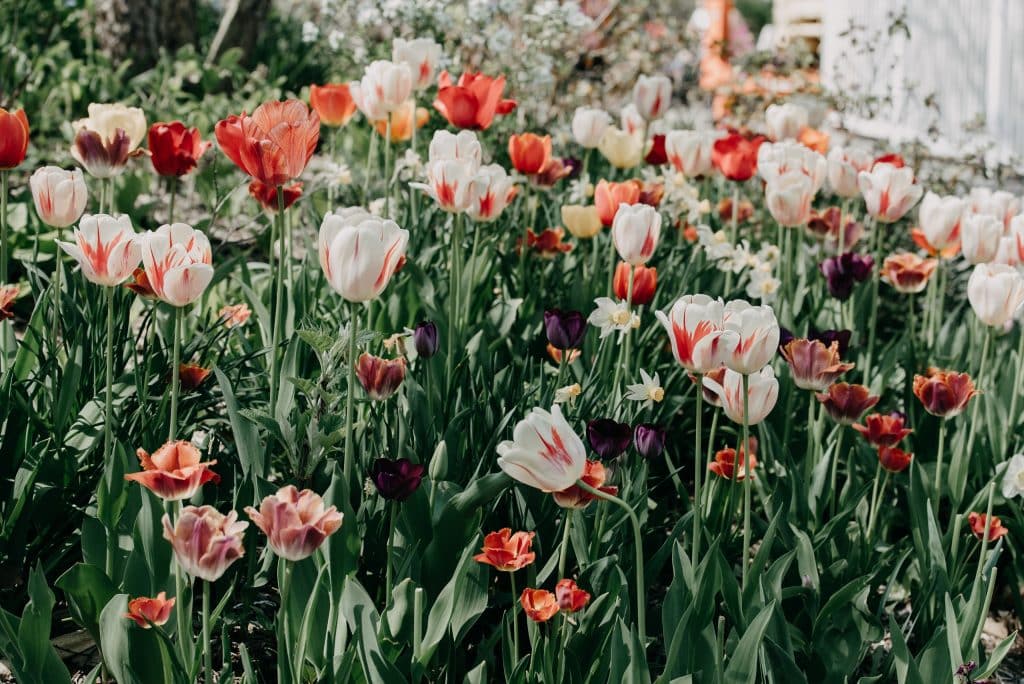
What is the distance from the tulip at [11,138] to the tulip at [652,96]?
6.22 feet

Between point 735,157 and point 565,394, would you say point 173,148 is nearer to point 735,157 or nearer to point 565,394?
point 565,394

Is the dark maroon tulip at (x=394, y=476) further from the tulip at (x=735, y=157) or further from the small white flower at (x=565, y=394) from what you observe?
the tulip at (x=735, y=157)

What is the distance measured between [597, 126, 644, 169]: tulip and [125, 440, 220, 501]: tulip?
212 centimetres

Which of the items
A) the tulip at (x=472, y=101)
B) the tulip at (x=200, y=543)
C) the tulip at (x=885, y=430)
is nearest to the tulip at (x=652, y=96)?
the tulip at (x=472, y=101)

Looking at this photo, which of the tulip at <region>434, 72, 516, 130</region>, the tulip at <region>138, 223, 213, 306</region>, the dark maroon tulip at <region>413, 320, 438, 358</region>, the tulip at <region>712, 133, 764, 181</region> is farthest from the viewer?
the tulip at <region>712, 133, 764, 181</region>

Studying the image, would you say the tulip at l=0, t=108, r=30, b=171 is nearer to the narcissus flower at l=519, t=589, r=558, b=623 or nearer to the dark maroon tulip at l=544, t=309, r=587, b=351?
the dark maroon tulip at l=544, t=309, r=587, b=351

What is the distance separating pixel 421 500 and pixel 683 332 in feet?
1.66

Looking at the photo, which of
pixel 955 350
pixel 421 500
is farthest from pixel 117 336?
pixel 955 350

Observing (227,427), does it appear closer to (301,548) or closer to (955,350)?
(301,548)

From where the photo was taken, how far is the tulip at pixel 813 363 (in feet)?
6.26

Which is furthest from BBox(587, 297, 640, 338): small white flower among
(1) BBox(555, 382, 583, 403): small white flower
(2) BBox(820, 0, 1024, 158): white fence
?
(2) BBox(820, 0, 1024, 158): white fence

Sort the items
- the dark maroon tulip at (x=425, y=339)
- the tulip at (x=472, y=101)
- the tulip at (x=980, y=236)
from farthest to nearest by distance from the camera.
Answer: the tulip at (x=472, y=101)
the tulip at (x=980, y=236)
the dark maroon tulip at (x=425, y=339)

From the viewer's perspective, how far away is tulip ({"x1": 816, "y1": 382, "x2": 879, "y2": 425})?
2098mm

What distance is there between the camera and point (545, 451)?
1.38 meters
